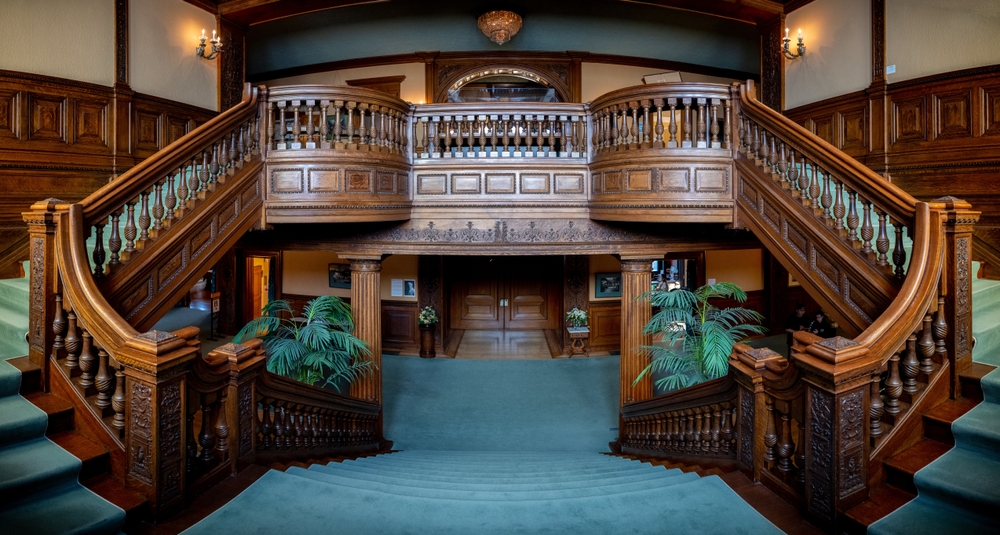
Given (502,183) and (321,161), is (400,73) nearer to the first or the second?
(502,183)

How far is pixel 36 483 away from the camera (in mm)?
2098

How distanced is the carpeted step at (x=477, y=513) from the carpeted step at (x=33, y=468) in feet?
2.06

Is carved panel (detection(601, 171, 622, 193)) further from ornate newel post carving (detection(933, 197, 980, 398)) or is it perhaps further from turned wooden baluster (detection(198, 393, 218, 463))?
turned wooden baluster (detection(198, 393, 218, 463))

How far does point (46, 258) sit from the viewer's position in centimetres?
265

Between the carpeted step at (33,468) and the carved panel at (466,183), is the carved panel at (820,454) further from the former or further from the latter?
the carved panel at (466,183)

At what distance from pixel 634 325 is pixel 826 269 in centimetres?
238

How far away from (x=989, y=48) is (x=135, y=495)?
8236mm

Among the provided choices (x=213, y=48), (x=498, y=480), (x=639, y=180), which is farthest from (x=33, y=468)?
(x=213, y=48)

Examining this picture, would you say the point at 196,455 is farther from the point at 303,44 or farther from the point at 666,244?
the point at 303,44

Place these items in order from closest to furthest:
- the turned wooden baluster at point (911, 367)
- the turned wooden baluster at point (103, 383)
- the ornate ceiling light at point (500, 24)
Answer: the turned wooden baluster at point (103, 383) → the turned wooden baluster at point (911, 367) → the ornate ceiling light at point (500, 24)

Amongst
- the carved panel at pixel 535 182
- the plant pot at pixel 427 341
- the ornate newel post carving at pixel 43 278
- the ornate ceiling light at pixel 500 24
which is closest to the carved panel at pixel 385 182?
the carved panel at pixel 535 182

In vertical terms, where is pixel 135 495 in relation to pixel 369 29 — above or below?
below

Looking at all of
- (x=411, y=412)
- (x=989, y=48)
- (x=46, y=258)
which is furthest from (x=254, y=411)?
(x=989, y=48)

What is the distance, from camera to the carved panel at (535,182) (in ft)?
18.1
